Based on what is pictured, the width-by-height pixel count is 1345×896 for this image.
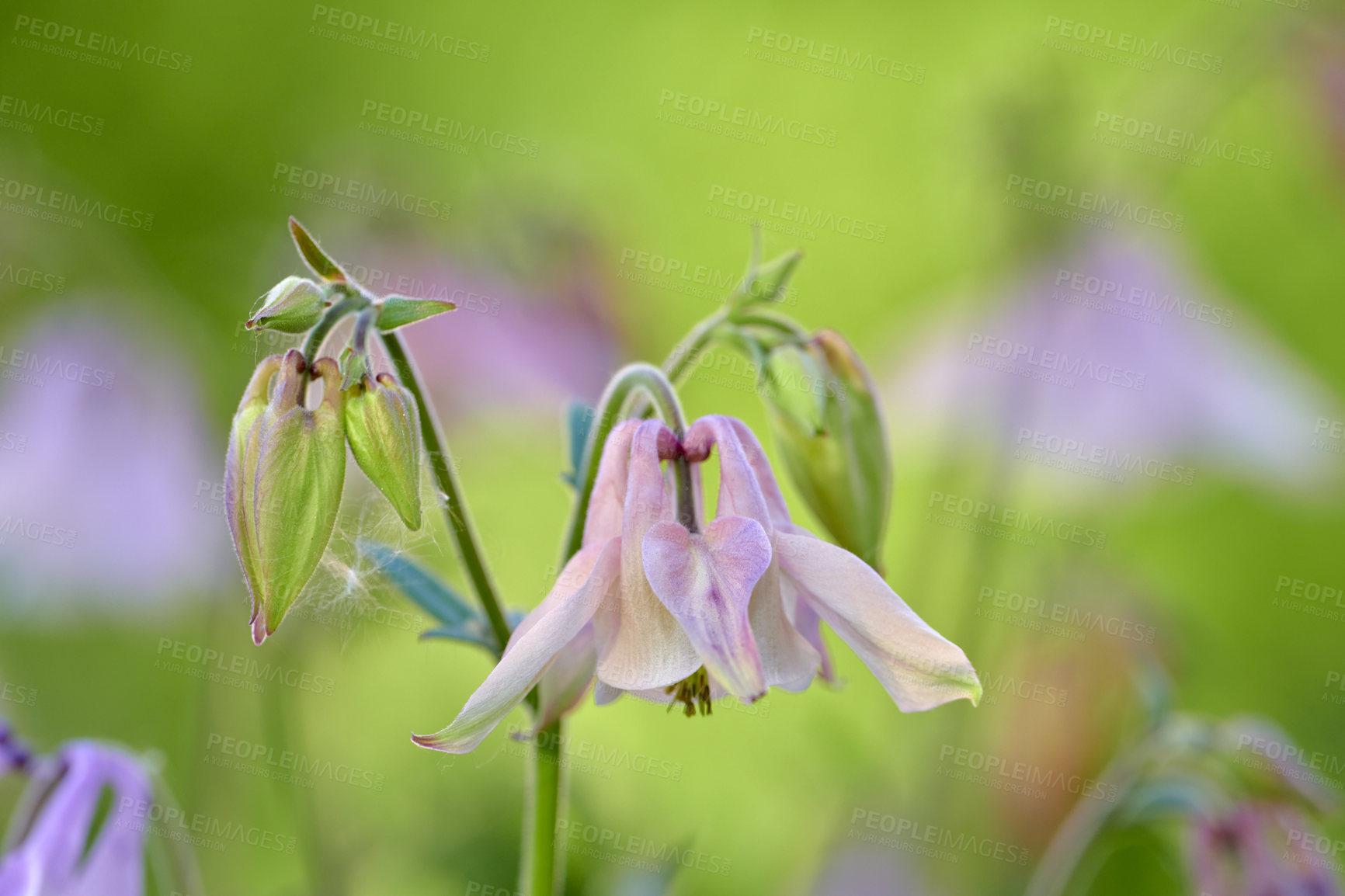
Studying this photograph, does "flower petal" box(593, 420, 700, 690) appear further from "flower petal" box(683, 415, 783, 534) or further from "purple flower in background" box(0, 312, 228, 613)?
"purple flower in background" box(0, 312, 228, 613)

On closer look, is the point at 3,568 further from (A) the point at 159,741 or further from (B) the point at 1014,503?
(B) the point at 1014,503

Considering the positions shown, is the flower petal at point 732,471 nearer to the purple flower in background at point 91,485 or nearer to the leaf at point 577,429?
the leaf at point 577,429

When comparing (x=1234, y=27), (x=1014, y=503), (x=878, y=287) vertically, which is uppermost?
(x=1234, y=27)

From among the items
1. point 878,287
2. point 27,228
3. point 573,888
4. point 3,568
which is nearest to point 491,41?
point 878,287

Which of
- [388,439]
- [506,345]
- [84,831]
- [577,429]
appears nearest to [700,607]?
[388,439]

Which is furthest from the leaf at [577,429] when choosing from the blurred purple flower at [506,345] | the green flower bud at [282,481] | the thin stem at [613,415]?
the blurred purple flower at [506,345]

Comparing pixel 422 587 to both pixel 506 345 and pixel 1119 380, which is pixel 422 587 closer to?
pixel 506 345
